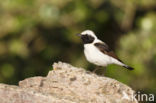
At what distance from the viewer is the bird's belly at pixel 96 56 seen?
10469 millimetres

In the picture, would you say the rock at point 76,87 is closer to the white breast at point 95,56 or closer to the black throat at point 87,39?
the white breast at point 95,56

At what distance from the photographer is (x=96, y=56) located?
10523mm

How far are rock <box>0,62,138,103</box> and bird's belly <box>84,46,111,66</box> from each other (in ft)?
3.06

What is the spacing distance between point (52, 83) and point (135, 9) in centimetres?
823

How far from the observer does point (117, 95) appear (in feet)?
29.9

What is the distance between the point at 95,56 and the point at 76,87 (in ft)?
4.98

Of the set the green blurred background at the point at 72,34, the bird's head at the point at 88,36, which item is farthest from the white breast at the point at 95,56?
the green blurred background at the point at 72,34

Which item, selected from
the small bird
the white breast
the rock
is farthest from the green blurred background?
the rock

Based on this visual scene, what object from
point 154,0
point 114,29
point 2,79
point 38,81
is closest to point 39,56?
point 2,79

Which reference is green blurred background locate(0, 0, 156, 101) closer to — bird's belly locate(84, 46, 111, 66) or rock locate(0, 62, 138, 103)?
bird's belly locate(84, 46, 111, 66)

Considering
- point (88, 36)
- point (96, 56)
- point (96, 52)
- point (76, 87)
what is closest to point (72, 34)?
point (88, 36)

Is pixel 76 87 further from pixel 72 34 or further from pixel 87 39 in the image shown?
pixel 72 34

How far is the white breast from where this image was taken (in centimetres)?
1047

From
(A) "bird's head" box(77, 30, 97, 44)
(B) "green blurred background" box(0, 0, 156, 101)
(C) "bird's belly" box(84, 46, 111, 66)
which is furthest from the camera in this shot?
(B) "green blurred background" box(0, 0, 156, 101)
